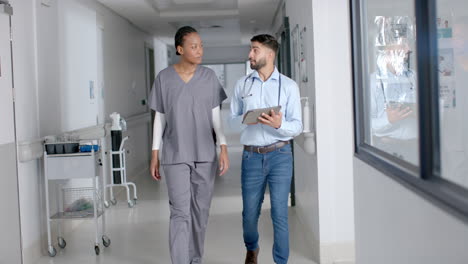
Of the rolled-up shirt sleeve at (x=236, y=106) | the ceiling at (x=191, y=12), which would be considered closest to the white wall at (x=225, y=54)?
the ceiling at (x=191, y=12)

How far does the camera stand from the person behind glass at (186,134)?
3.92 meters

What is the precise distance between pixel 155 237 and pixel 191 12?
17.6 feet

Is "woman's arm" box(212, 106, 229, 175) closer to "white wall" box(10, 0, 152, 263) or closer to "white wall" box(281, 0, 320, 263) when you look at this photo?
"white wall" box(281, 0, 320, 263)

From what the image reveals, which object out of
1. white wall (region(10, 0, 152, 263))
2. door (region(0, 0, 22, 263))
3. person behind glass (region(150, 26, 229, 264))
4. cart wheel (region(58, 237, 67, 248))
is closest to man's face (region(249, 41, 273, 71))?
person behind glass (region(150, 26, 229, 264))

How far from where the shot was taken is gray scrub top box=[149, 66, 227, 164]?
3939 mm

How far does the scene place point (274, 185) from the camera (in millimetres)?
3898

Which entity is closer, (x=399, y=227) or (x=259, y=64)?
(x=399, y=227)

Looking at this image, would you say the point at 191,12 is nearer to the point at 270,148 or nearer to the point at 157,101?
the point at 157,101

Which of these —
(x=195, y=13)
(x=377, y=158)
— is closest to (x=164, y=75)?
(x=377, y=158)

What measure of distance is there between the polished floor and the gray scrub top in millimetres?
1179

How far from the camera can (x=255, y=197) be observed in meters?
3.98

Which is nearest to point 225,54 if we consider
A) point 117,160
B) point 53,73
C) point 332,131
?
point 117,160

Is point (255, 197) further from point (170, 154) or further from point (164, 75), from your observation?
point (164, 75)

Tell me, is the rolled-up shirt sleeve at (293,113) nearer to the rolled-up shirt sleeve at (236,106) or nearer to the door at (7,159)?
the rolled-up shirt sleeve at (236,106)
